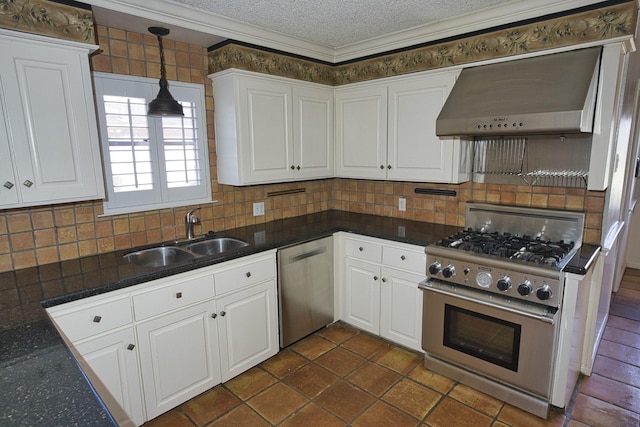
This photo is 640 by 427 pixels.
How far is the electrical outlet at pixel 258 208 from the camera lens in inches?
123

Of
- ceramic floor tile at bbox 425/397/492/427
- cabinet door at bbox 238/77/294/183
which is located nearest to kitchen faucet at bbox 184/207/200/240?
cabinet door at bbox 238/77/294/183

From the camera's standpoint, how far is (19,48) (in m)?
1.72

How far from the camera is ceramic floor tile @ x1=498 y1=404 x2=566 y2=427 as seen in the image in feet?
6.76

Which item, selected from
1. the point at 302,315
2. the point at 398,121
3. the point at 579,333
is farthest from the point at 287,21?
the point at 579,333

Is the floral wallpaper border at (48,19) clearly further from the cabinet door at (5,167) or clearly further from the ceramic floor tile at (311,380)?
the ceramic floor tile at (311,380)

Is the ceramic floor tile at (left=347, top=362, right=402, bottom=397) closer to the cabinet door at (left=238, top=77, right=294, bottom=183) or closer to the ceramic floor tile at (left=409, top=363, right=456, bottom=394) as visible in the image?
the ceramic floor tile at (left=409, top=363, right=456, bottom=394)

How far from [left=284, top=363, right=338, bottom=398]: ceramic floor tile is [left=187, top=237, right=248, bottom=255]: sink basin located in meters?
1.00

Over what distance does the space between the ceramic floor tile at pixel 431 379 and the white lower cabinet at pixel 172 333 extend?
104 centimetres

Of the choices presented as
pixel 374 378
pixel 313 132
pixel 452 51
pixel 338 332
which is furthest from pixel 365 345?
pixel 452 51

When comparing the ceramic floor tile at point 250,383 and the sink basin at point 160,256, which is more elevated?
the sink basin at point 160,256

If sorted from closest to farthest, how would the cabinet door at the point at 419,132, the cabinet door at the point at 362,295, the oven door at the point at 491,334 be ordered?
the oven door at the point at 491,334 < the cabinet door at the point at 419,132 < the cabinet door at the point at 362,295

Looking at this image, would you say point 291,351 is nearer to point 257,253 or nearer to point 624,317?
point 257,253

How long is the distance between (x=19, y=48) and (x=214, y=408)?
2152 mm

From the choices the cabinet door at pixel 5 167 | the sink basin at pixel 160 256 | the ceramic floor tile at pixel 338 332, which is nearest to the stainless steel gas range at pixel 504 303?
the ceramic floor tile at pixel 338 332
